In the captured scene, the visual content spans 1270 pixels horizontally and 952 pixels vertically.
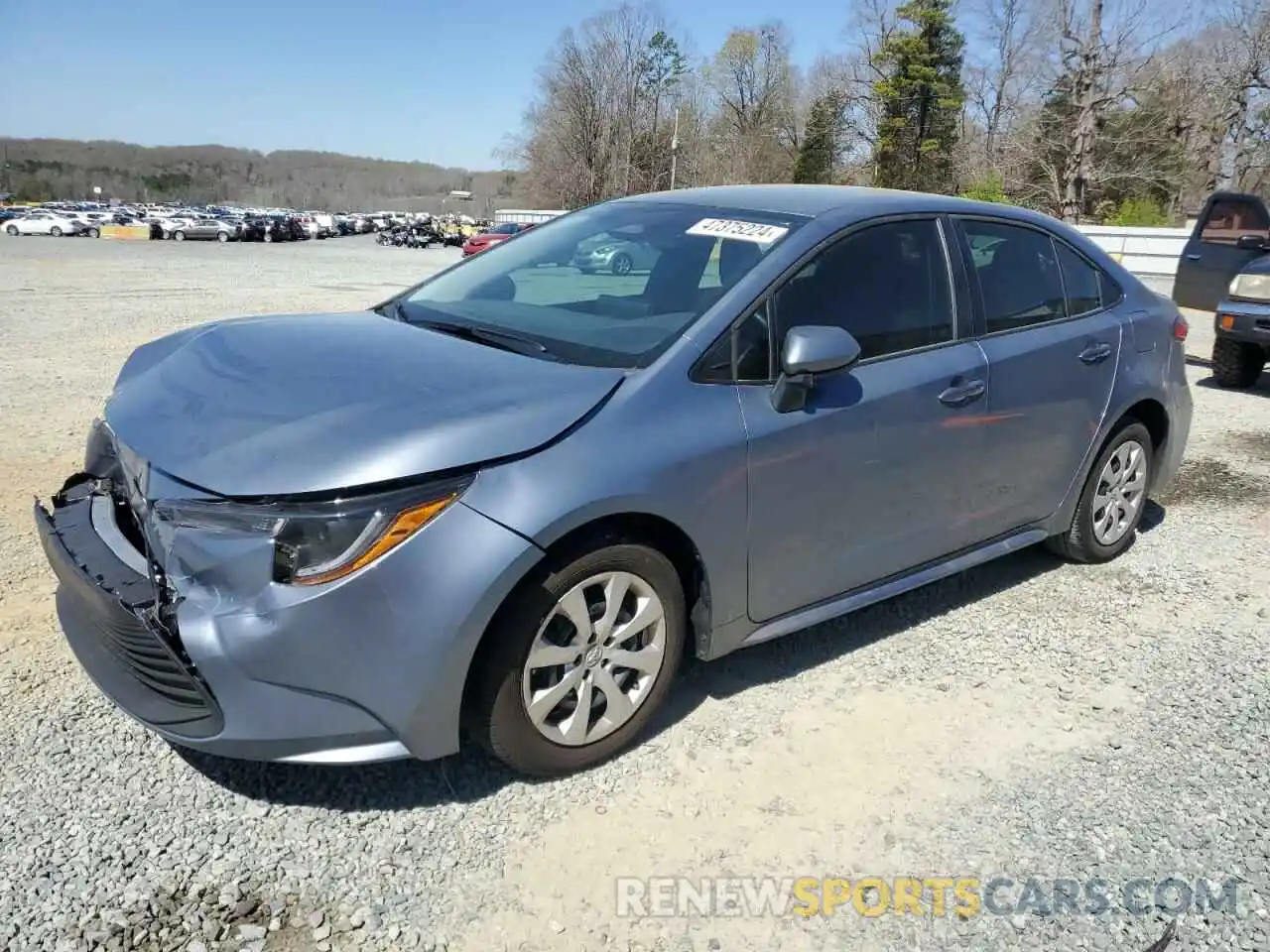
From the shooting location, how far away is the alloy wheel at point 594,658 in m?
2.63

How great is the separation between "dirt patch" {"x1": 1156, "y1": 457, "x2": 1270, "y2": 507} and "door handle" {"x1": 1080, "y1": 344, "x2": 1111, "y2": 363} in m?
1.94

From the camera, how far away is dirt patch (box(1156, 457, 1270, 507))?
228 inches

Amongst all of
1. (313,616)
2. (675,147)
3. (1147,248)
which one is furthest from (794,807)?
(675,147)

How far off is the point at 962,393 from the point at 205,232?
52.3 meters

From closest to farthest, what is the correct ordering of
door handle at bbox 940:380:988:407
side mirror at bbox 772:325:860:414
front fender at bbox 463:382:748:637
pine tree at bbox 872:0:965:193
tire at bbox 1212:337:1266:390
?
1. front fender at bbox 463:382:748:637
2. side mirror at bbox 772:325:860:414
3. door handle at bbox 940:380:988:407
4. tire at bbox 1212:337:1266:390
5. pine tree at bbox 872:0:965:193

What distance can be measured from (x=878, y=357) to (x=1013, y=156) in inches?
1720

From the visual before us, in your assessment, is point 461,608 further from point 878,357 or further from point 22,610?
point 22,610

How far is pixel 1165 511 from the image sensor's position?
5535 millimetres

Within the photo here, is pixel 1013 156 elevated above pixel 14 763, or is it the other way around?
pixel 1013 156

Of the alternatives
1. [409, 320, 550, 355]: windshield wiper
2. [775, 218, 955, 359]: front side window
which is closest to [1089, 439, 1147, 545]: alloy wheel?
[775, 218, 955, 359]: front side window

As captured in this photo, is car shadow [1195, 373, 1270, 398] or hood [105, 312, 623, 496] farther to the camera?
car shadow [1195, 373, 1270, 398]

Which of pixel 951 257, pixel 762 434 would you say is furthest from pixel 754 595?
pixel 951 257

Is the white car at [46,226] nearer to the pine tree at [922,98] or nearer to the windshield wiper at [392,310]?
the pine tree at [922,98]

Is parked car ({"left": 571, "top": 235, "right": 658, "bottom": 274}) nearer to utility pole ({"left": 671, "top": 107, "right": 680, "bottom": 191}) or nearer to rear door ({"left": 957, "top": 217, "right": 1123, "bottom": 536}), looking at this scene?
rear door ({"left": 957, "top": 217, "right": 1123, "bottom": 536})
